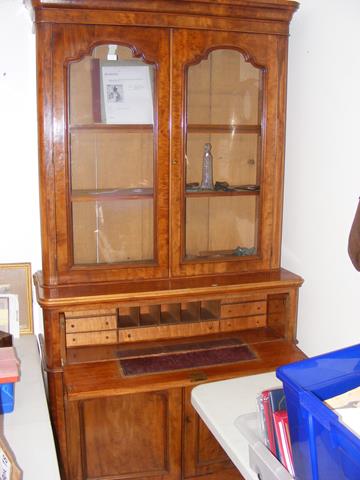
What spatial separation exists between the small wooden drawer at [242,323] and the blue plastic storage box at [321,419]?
0.94m

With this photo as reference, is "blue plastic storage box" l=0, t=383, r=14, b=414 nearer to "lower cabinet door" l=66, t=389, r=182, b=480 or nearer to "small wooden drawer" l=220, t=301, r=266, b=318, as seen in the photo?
"lower cabinet door" l=66, t=389, r=182, b=480

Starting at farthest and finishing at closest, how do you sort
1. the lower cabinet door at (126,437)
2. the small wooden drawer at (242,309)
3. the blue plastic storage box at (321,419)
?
the small wooden drawer at (242,309) < the lower cabinet door at (126,437) < the blue plastic storage box at (321,419)

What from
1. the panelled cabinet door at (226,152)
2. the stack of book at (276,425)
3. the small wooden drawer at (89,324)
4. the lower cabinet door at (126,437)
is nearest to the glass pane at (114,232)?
the panelled cabinet door at (226,152)

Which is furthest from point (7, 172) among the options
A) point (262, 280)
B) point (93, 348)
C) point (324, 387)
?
point (324, 387)

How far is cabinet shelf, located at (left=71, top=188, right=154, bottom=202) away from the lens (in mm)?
1905

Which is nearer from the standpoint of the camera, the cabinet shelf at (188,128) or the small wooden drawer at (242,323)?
the cabinet shelf at (188,128)

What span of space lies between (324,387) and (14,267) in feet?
4.64

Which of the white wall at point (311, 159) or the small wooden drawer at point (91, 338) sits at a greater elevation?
the white wall at point (311, 159)

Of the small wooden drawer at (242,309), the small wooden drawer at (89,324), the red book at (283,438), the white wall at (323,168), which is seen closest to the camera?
the red book at (283,438)

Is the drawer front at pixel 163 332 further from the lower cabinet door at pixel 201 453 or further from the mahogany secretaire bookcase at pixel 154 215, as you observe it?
the lower cabinet door at pixel 201 453

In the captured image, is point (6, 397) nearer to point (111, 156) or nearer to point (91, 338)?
point (91, 338)

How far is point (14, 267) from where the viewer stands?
2080 mm

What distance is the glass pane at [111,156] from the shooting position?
185 centimetres

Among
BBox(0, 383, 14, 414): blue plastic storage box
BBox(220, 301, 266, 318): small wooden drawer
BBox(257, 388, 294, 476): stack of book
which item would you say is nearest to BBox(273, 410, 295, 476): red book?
BBox(257, 388, 294, 476): stack of book
